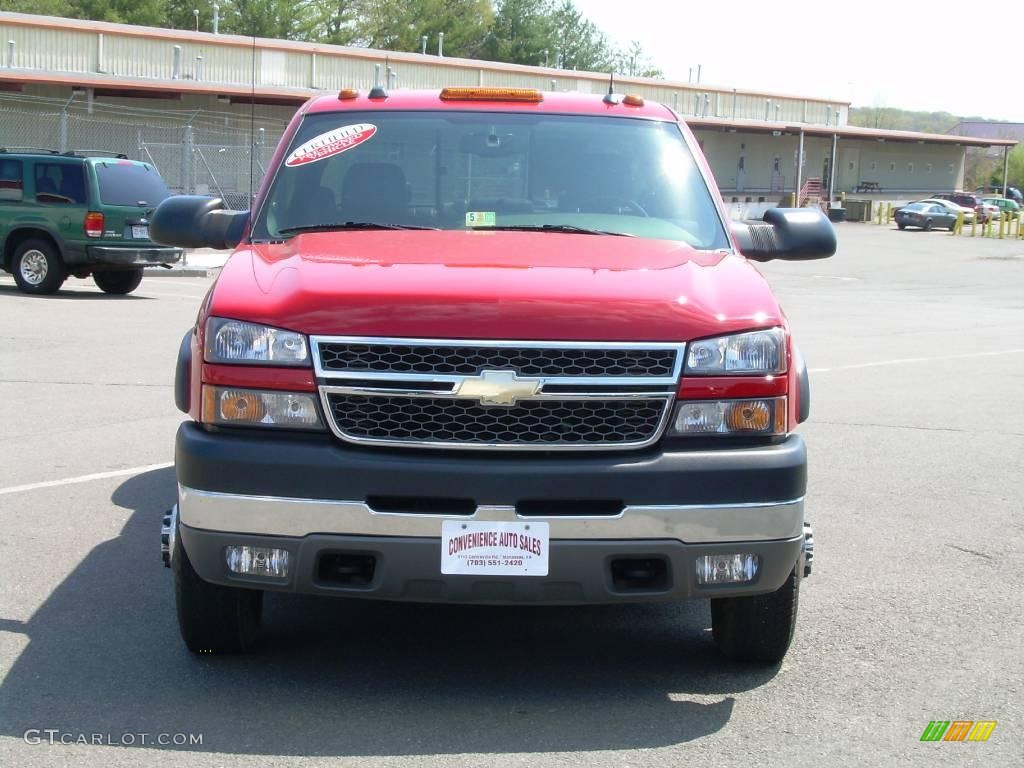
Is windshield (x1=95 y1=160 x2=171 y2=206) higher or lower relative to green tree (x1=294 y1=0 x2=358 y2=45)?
lower

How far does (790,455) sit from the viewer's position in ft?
14.5

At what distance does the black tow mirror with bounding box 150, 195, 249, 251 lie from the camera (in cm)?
580

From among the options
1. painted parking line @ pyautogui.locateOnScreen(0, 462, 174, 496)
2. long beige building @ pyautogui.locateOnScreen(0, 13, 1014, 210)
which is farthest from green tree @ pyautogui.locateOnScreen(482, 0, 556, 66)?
painted parking line @ pyautogui.locateOnScreen(0, 462, 174, 496)

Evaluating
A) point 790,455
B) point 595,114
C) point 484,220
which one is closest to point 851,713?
point 790,455

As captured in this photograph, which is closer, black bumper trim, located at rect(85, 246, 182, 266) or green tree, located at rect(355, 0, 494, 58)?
black bumper trim, located at rect(85, 246, 182, 266)

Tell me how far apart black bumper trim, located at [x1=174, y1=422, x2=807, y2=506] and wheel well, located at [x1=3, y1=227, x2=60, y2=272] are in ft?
54.1

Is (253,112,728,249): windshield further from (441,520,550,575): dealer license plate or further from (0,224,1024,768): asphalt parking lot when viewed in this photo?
(441,520,550,575): dealer license plate

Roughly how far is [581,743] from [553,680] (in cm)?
60

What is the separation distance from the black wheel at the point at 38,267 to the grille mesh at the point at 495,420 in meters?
16.5

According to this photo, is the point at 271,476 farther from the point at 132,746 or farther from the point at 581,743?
the point at 581,743

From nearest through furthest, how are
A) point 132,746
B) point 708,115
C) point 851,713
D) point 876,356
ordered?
point 132,746
point 851,713
point 876,356
point 708,115

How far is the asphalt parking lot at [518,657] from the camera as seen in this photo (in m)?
4.27

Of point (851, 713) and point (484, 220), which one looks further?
point (484, 220)

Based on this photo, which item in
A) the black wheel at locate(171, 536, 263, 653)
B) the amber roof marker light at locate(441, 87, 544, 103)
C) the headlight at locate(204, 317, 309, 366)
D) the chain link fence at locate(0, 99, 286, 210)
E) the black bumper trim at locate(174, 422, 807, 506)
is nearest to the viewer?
the black bumper trim at locate(174, 422, 807, 506)
